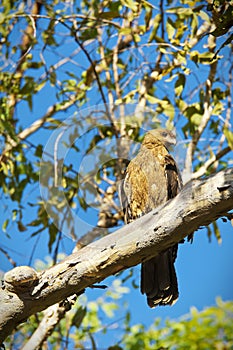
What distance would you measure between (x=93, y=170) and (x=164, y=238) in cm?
88

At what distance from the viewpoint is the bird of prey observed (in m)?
1.75

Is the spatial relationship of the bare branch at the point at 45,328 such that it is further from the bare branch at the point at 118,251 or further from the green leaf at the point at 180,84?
the green leaf at the point at 180,84

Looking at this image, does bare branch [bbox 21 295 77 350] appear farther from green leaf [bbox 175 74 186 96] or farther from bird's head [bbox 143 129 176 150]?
green leaf [bbox 175 74 186 96]

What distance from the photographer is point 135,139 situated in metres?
2.25

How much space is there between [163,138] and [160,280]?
449 millimetres

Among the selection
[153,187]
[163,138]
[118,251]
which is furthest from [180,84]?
[118,251]

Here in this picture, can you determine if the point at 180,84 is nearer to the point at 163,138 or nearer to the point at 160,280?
the point at 163,138

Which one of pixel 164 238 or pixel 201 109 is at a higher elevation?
pixel 201 109

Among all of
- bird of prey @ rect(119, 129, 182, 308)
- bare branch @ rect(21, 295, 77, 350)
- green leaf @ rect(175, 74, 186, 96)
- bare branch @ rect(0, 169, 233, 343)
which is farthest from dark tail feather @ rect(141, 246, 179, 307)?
green leaf @ rect(175, 74, 186, 96)

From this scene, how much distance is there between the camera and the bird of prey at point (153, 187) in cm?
175

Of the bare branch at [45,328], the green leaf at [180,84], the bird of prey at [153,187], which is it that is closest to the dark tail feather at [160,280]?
the bird of prey at [153,187]

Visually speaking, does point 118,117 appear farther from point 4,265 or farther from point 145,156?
point 4,265

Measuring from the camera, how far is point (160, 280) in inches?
68.2

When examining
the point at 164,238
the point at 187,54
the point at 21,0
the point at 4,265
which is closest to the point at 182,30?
the point at 187,54
